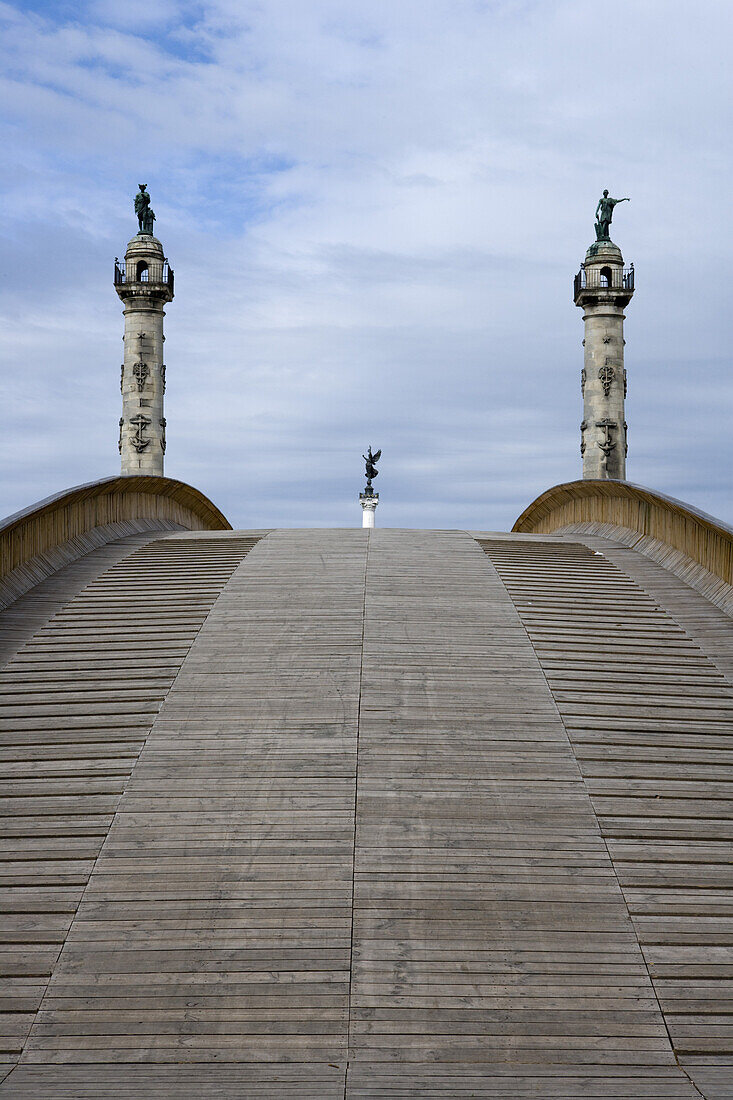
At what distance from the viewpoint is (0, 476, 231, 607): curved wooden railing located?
12.0m

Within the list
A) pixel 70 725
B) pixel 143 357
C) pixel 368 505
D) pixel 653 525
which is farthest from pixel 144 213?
pixel 70 725

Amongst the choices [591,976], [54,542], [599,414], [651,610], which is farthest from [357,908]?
[599,414]

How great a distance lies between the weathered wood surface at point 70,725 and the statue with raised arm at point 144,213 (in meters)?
25.6

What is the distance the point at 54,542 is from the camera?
13453 millimetres

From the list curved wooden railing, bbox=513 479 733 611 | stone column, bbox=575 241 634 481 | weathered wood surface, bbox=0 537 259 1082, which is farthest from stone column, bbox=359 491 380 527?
weathered wood surface, bbox=0 537 259 1082

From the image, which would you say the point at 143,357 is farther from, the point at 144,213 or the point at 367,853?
the point at 367,853

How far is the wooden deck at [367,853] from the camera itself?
19.1 feet

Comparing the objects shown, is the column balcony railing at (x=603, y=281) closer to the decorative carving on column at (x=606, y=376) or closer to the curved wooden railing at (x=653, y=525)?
the decorative carving on column at (x=606, y=376)

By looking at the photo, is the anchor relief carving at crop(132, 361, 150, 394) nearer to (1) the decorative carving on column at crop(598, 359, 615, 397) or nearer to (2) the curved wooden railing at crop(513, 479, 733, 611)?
(1) the decorative carving on column at crop(598, 359, 615, 397)

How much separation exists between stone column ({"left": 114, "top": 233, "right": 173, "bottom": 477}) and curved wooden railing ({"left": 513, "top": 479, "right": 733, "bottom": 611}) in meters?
17.4

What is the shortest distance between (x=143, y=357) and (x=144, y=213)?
205 inches

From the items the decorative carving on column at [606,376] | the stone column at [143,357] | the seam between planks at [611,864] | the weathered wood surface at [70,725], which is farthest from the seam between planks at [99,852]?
the decorative carving on column at [606,376]

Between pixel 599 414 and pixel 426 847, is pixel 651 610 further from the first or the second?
pixel 599 414

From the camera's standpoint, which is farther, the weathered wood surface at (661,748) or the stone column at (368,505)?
the stone column at (368,505)
